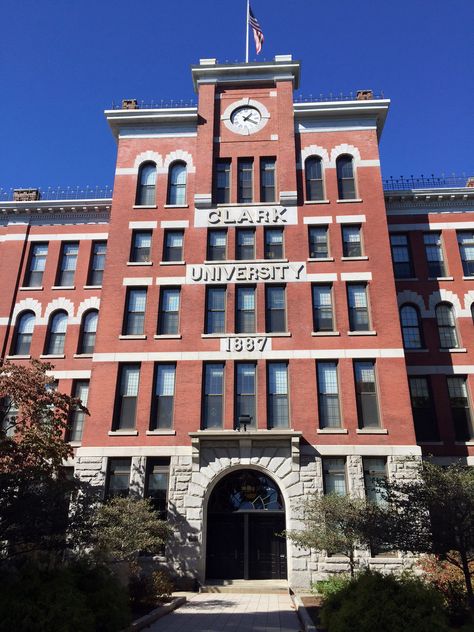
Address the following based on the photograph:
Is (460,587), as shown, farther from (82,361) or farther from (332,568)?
(82,361)

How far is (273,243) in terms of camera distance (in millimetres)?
25609

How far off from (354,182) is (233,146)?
6.61m

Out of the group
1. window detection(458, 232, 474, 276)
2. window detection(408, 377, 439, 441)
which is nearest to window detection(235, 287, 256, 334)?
window detection(408, 377, 439, 441)

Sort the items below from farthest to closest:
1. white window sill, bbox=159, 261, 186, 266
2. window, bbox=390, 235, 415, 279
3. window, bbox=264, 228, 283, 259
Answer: window, bbox=390, 235, 415, 279, window, bbox=264, 228, 283, 259, white window sill, bbox=159, 261, 186, 266

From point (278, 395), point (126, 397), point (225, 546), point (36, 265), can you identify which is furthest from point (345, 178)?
point (225, 546)

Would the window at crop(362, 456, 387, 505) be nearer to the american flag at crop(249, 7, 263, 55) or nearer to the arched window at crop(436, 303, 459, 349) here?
the arched window at crop(436, 303, 459, 349)

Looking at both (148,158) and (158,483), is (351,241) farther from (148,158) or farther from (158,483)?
(158,483)

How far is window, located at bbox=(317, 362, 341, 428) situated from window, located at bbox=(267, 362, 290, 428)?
4.85ft

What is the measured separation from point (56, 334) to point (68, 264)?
4.24 meters

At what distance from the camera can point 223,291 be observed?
81.1 feet

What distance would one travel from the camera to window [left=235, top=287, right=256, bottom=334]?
78.5 ft

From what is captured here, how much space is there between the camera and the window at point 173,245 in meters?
25.7

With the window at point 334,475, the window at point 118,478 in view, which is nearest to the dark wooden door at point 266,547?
the window at point 334,475

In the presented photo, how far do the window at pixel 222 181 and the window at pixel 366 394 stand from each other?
422 inches
